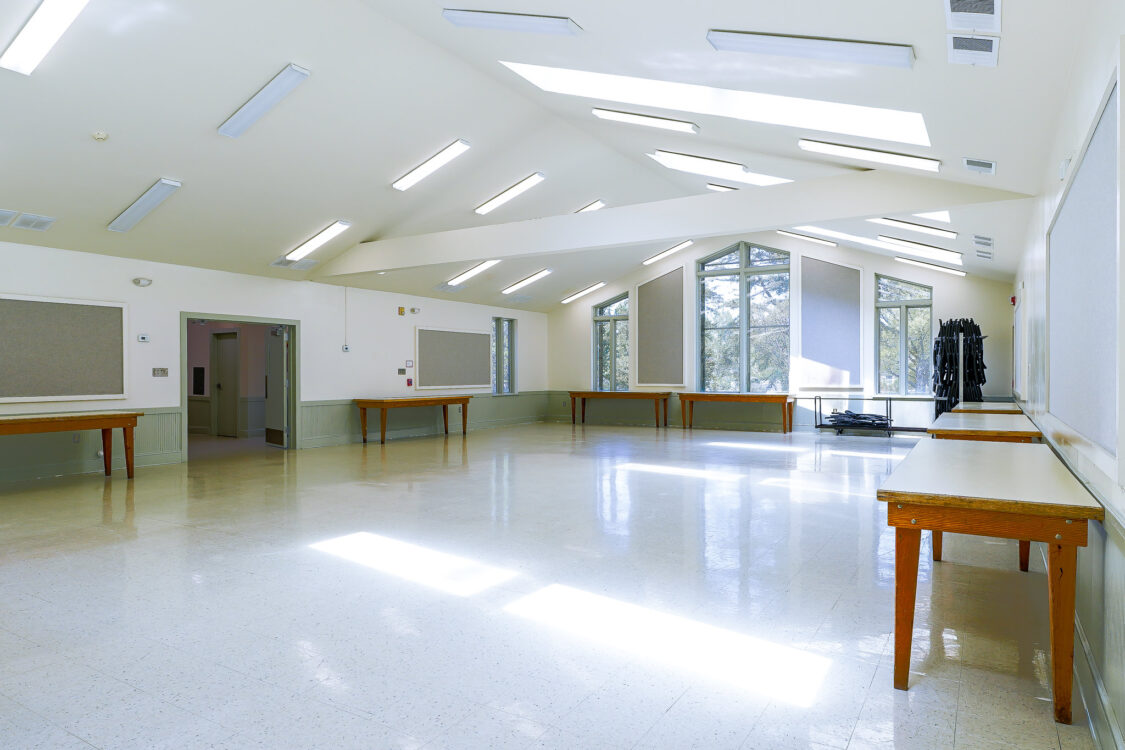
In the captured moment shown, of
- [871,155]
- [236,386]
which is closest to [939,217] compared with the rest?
[871,155]

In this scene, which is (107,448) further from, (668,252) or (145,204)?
(668,252)

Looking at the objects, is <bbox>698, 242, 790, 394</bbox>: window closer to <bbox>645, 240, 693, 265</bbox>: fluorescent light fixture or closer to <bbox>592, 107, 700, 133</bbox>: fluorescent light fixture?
<bbox>645, 240, 693, 265</bbox>: fluorescent light fixture

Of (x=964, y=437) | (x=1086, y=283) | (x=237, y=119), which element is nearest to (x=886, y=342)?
(x=964, y=437)

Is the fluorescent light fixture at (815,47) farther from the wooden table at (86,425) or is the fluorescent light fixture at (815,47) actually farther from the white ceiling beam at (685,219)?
the wooden table at (86,425)

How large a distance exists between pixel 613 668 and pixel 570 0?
337 centimetres

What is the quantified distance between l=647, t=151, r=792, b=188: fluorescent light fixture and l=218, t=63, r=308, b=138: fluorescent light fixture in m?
3.80

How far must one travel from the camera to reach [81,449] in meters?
7.31

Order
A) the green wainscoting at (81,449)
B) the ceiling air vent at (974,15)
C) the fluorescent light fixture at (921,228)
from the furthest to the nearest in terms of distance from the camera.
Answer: the fluorescent light fixture at (921,228) → the green wainscoting at (81,449) → the ceiling air vent at (974,15)

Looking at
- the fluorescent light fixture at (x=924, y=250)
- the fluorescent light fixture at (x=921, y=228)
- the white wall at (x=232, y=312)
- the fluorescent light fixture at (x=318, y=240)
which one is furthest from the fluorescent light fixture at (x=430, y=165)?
the fluorescent light fixture at (x=924, y=250)

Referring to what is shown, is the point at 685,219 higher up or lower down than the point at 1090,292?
higher up

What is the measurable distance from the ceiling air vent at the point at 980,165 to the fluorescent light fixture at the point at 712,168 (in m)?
2.32

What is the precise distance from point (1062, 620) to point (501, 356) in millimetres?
12214

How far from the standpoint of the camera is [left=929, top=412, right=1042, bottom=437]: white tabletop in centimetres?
419

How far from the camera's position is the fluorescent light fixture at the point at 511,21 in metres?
3.92
